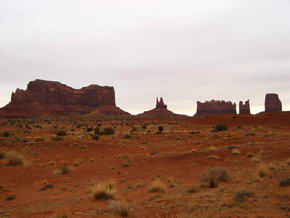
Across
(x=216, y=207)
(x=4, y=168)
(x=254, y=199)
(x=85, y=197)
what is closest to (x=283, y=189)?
(x=254, y=199)

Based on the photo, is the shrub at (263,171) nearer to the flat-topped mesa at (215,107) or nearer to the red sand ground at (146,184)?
the red sand ground at (146,184)

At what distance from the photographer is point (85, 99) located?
167500mm

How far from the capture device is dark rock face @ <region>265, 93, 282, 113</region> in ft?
486

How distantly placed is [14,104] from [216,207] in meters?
144

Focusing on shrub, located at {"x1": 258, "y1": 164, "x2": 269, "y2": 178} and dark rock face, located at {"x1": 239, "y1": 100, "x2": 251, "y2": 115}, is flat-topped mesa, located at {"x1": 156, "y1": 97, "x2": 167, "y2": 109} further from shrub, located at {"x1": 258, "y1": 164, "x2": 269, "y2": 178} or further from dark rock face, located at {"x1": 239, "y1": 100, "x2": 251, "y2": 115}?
shrub, located at {"x1": 258, "y1": 164, "x2": 269, "y2": 178}

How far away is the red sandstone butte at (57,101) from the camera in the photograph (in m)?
141

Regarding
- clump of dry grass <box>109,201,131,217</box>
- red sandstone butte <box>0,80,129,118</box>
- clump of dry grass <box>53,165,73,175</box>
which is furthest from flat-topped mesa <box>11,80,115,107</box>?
clump of dry grass <box>109,201,131,217</box>

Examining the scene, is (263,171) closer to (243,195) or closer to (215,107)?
(243,195)

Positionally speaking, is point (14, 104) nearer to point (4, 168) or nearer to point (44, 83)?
point (44, 83)

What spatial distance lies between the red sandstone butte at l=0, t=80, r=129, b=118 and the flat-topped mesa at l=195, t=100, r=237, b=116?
118 feet

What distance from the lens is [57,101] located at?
515ft

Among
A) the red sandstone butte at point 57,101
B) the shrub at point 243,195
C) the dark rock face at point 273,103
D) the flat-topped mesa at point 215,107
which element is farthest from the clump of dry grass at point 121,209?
the flat-topped mesa at point 215,107

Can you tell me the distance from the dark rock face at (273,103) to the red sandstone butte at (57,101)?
6178 centimetres

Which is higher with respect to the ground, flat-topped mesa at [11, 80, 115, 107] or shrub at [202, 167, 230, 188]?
flat-topped mesa at [11, 80, 115, 107]
